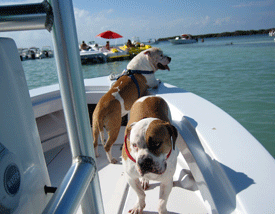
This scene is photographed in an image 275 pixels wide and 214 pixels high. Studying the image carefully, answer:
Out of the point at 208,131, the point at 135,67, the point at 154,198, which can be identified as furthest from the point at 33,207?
the point at 135,67

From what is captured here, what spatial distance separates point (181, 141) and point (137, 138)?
48cm

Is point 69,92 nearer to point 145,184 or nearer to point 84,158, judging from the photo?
point 84,158

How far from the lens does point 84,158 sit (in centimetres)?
38

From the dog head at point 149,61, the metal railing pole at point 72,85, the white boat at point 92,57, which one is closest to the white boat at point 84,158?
the metal railing pole at point 72,85

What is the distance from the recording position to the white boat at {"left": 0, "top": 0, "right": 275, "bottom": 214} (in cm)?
34

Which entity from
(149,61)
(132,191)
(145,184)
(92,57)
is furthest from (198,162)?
(92,57)

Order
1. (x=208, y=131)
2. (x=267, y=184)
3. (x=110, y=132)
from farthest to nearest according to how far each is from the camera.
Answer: (x=110, y=132)
(x=208, y=131)
(x=267, y=184)

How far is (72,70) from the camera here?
34 cm

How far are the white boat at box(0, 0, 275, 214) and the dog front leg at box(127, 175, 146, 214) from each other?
0.07 metres

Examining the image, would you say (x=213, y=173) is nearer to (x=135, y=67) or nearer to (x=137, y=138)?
(x=137, y=138)

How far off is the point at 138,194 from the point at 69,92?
4.15 ft

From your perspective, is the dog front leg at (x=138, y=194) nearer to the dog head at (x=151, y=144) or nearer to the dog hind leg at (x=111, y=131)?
the dog head at (x=151, y=144)

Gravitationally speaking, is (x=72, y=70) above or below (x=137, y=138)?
above

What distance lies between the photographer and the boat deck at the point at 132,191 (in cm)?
150
